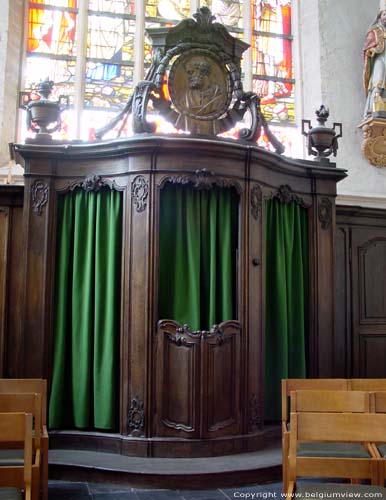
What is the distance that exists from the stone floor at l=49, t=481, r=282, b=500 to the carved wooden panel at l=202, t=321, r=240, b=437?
520 mm

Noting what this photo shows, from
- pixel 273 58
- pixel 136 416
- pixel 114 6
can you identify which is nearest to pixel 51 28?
pixel 114 6

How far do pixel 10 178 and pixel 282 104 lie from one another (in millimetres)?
3639

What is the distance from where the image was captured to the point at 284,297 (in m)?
4.91

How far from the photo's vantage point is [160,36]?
472 centimetres

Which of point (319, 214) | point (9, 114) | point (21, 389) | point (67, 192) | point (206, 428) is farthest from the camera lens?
point (9, 114)

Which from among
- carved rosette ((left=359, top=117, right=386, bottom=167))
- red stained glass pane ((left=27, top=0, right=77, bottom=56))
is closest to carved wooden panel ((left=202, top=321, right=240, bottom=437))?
carved rosette ((left=359, top=117, right=386, bottom=167))

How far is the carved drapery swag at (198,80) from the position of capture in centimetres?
472

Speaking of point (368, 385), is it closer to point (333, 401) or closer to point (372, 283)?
point (333, 401)

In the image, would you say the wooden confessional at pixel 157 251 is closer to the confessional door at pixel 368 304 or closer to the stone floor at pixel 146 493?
the stone floor at pixel 146 493

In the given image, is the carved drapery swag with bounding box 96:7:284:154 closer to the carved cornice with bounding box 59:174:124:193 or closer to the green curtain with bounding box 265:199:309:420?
the carved cornice with bounding box 59:174:124:193

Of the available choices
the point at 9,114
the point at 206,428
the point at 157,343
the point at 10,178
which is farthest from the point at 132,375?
the point at 9,114

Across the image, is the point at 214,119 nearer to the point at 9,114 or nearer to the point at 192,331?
the point at 192,331

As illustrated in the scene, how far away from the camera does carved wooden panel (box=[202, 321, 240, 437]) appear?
4305 mm

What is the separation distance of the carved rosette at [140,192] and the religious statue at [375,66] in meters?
3.81
